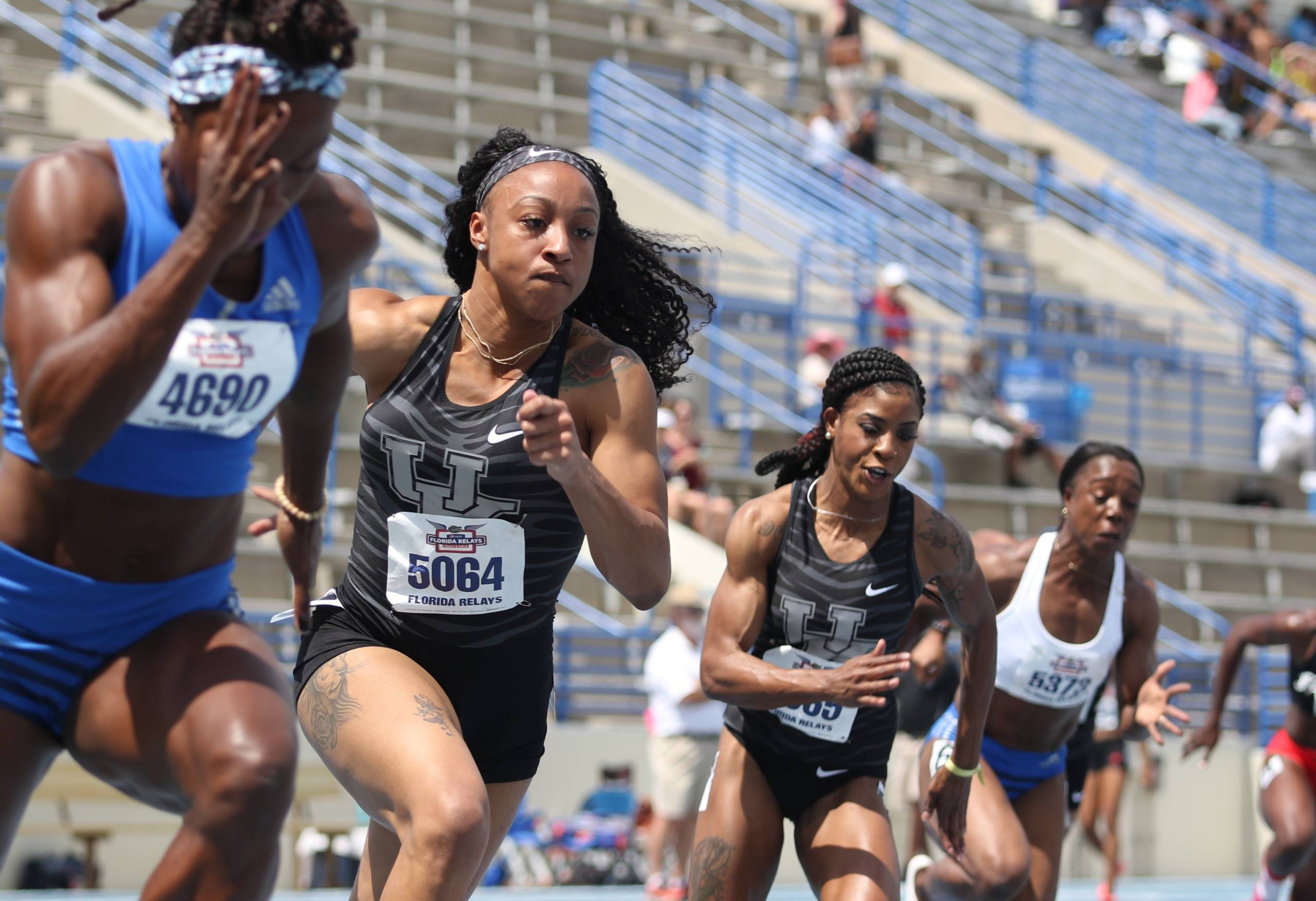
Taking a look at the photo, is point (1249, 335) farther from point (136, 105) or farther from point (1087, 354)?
point (136, 105)

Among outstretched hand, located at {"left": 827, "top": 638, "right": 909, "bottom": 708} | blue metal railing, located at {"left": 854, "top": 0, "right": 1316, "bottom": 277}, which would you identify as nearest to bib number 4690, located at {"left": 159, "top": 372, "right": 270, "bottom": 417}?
outstretched hand, located at {"left": 827, "top": 638, "right": 909, "bottom": 708}

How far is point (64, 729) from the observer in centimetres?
348

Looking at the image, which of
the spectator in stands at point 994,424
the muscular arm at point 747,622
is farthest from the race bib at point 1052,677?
the spectator in stands at point 994,424

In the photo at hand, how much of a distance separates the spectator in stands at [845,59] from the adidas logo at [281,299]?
1710 cm

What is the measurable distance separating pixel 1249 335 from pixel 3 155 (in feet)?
42.6

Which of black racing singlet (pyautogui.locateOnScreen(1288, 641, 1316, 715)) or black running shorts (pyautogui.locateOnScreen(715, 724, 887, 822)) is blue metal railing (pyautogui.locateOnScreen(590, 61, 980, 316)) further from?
black running shorts (pyautogui.locateOnScreen(715, 724, 887, 822))

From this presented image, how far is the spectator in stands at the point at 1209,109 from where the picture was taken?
24.2 meters

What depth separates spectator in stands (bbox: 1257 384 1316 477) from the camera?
56.5 feet

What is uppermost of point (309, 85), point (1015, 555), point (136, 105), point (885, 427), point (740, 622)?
point (309, 85)

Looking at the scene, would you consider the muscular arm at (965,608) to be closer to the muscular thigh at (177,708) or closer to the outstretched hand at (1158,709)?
the outstretched hand at (1158,709)

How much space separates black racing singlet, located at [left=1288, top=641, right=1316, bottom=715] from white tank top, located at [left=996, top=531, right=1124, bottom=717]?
181 centimetres

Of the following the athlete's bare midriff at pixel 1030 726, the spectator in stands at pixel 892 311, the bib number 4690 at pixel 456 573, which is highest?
the bib number 4690 at pixel 456 573

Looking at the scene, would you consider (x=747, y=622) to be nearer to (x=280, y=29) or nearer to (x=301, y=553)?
(x=301, y=553)

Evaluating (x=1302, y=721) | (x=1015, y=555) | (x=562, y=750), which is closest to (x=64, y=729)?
(x=1015, y=555)
